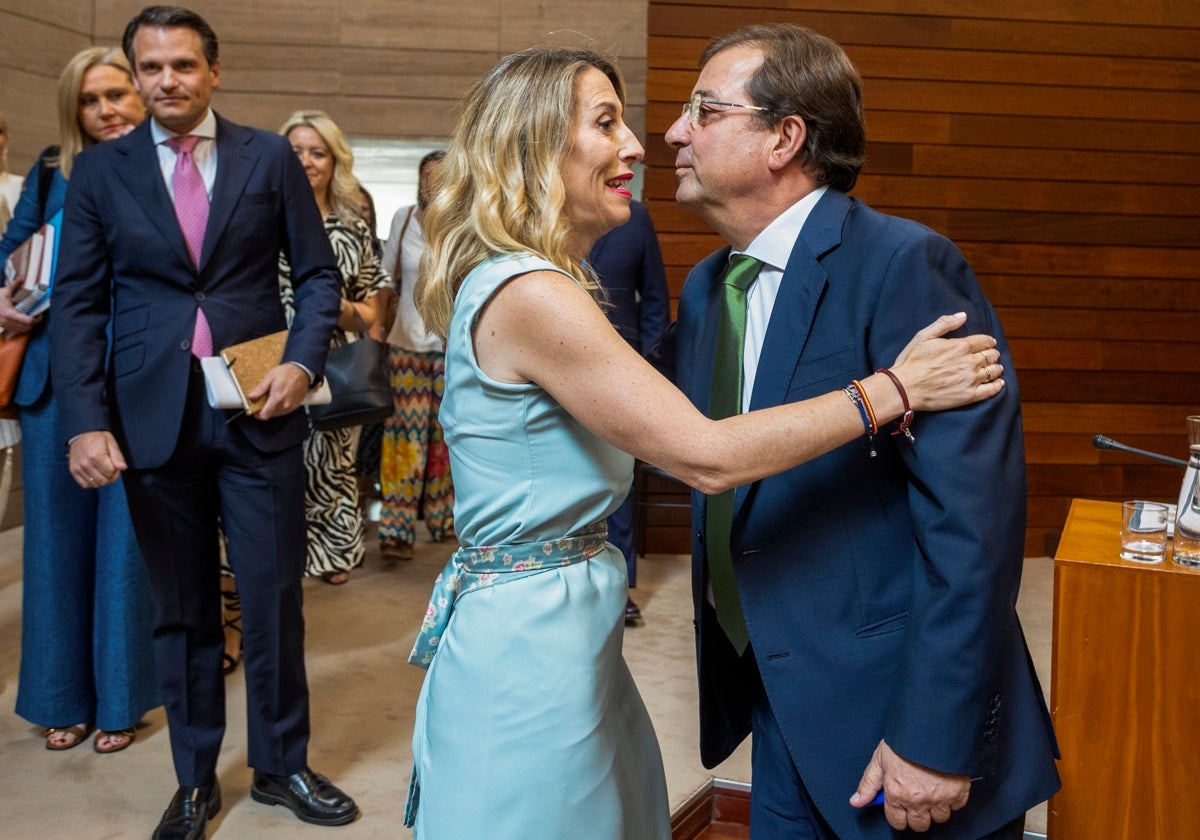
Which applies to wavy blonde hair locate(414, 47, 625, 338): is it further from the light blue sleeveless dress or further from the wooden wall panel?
the wooden wall panel

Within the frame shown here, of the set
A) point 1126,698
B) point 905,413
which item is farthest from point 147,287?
point 1126,698

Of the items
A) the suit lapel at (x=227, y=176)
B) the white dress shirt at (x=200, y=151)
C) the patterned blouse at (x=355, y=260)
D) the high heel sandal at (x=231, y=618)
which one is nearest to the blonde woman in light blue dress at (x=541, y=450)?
the suit lapel at (x=227, y=176)

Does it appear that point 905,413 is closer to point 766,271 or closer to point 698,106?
point 766,271

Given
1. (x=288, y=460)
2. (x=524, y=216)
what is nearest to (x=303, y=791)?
(x=288, y=460)

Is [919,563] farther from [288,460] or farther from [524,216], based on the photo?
[288,460]

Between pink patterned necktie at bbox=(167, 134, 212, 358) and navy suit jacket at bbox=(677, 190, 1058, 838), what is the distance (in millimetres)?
1574

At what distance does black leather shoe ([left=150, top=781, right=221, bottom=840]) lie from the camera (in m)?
2.69

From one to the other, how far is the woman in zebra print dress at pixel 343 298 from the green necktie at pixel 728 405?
2797 millimetres

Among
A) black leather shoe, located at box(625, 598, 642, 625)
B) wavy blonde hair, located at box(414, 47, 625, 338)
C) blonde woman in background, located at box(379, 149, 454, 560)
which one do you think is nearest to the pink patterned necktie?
wavy blonde hair, located at box(414, 47, 625, 338)

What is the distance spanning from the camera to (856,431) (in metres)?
1.40

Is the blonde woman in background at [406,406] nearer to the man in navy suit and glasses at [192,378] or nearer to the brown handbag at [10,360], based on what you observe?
the brown handbag at [10,360]

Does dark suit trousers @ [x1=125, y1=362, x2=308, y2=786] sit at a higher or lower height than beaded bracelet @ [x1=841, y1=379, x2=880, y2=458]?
lower

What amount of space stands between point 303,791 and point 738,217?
1.88 meters

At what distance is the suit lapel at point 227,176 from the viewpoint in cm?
267
